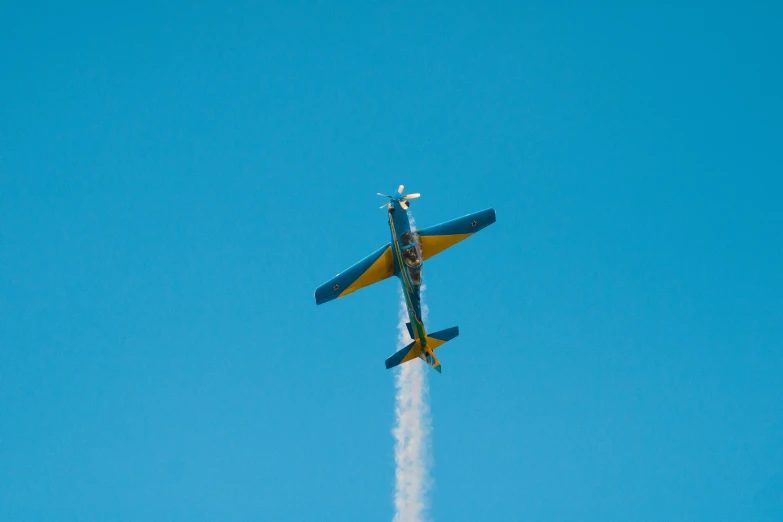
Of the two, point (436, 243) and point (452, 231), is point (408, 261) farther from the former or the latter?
point (452, 231)

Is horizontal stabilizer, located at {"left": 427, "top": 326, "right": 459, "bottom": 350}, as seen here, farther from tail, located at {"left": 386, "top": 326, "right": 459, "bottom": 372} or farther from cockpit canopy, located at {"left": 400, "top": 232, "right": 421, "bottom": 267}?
cockpit canopy, located at {"left": 400, "top": 232, "right": 421, "bottom": 267}

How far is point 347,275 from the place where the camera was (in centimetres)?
9256

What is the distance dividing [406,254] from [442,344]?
7475 millimetres

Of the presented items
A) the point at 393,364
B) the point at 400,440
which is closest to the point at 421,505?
the point at 400,440

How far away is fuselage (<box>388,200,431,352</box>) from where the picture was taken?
91062mm

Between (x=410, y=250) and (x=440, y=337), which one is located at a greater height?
(x=410, y=250)

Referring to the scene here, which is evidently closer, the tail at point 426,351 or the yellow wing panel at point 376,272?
the yellow wing panel at point 376,272

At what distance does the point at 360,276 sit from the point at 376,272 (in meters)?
1.24

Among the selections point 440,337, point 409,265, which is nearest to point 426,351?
point 440,337

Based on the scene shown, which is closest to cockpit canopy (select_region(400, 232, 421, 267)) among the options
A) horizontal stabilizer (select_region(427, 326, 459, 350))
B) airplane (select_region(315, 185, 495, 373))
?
airplane (select_region(315, 185, 495, 373))

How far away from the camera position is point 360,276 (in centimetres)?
9300

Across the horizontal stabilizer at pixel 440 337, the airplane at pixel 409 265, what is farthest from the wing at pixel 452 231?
the horizontal stabilizer at pixel 440 337

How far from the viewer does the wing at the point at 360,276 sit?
92.2 m

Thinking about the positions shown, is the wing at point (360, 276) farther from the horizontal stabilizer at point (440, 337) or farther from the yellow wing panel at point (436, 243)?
the horizontal stabilizer at point (440, 337)
